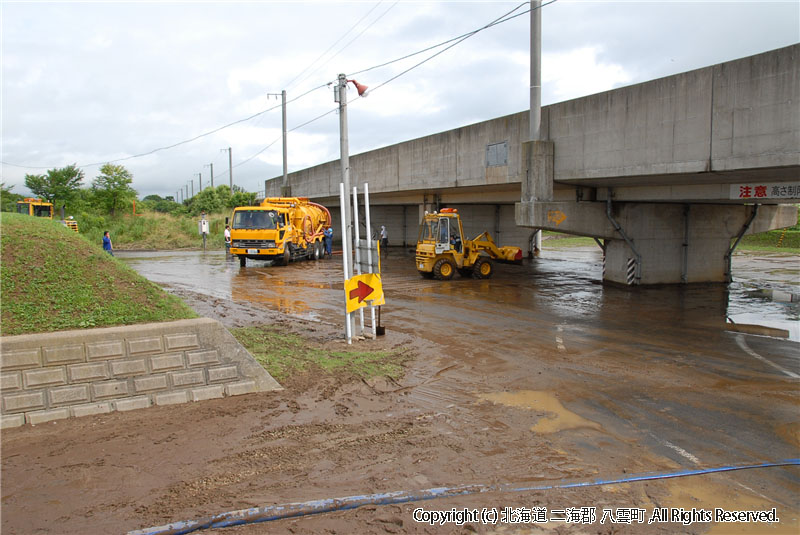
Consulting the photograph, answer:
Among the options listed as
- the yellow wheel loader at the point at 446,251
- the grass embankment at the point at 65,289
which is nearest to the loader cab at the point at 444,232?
the yellow wheel loader at the point at 446,251

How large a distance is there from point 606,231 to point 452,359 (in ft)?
44.0

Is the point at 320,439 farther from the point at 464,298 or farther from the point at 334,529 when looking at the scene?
the point at 464,298

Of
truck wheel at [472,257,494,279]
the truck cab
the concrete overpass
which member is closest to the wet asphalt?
truck wheel at [472,257,494,279]

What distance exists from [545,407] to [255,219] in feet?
70.7

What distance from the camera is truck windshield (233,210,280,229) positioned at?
26297 millimetres

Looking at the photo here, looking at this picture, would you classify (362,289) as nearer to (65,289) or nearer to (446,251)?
(65,289)

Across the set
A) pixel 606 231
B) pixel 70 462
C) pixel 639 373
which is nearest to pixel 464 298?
pixel 606 231

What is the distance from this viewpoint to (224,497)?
4.65 metres

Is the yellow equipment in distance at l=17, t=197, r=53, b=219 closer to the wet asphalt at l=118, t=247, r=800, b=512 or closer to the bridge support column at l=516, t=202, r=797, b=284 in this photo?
the wet asphalt at l=118, t=247, r=800, b=512

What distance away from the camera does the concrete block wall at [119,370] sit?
20.0 feet

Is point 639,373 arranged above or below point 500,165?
below

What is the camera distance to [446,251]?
2212 cm

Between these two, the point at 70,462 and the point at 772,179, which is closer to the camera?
the point at 70,462

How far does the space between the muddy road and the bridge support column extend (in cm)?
898
